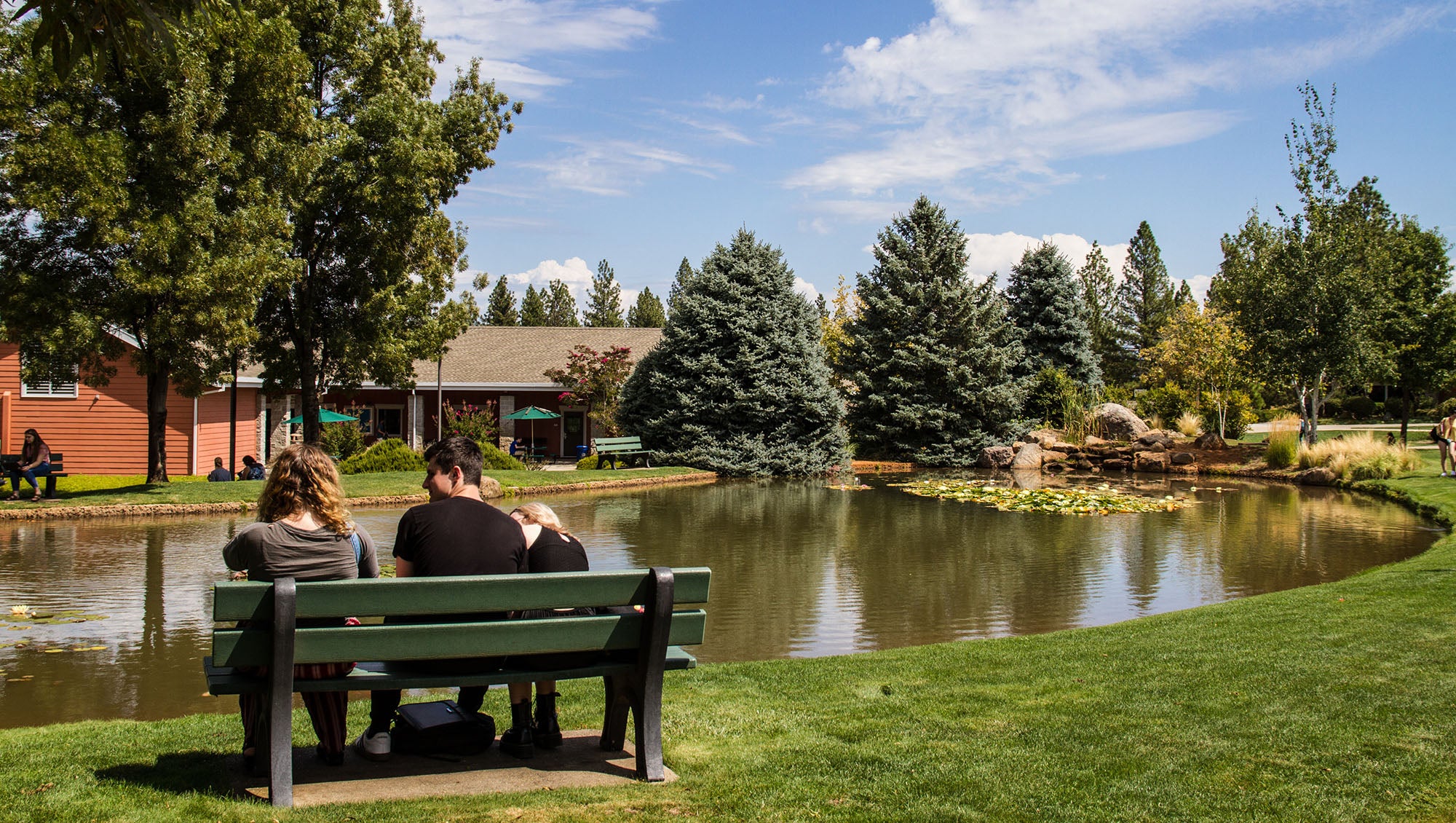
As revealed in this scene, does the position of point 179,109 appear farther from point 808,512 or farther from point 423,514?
point 423,514

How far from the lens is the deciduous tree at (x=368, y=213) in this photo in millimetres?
23484

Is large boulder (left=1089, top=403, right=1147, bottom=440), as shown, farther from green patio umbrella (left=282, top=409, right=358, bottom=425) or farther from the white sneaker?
the white sneaker

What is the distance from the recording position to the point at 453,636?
14.3 ft

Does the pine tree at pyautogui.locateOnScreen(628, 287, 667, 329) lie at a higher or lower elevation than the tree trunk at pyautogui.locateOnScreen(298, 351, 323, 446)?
higher

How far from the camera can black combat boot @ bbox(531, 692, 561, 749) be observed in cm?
492

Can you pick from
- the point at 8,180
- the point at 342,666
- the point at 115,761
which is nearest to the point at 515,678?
the point at 342,666

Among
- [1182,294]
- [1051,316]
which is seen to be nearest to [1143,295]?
[1182,294]

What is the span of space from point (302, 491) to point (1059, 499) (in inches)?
732

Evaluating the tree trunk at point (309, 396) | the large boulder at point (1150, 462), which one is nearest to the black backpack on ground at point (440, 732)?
the tree trunk at point (309, 396)

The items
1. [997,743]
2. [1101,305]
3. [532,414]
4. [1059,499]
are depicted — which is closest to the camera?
[997,743]

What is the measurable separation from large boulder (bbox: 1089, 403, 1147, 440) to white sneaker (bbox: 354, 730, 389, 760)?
31.6 m

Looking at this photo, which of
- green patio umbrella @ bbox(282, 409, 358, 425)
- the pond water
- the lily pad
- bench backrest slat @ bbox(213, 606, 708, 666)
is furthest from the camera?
green patio umbrella @ bbox(282, 409, 358, 425)

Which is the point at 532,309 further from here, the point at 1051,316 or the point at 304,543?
the point at 304,543

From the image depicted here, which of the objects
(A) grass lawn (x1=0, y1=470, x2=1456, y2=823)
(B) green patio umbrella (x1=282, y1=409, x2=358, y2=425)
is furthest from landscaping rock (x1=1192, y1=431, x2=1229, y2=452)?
(B) green patio umbrella (x1=282, y1=409, x2=358, y2=425)
